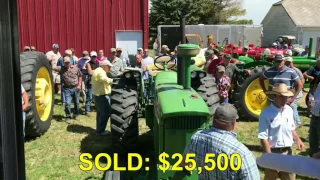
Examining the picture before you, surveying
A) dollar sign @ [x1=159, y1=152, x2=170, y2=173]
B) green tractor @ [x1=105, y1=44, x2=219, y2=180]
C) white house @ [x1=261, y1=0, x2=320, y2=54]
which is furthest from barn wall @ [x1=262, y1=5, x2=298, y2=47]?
dollar sign @ [x1=159, y1=152, x2=170, y2=173]

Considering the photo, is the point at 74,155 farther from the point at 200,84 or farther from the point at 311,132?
the point at 311,132

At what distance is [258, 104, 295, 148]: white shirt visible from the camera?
3900mm

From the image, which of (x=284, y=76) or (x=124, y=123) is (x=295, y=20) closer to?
(x=284, y=76)

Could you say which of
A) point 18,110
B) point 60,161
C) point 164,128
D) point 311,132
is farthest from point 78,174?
point 18,110

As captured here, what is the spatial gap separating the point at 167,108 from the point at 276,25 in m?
34.7

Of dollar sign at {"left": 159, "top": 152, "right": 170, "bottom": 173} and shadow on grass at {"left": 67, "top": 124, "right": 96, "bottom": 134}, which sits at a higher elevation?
dollar sign at {"left": 159, "top": 152, "right": 170, "bottom": 173}

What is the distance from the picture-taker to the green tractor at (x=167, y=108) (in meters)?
3.92

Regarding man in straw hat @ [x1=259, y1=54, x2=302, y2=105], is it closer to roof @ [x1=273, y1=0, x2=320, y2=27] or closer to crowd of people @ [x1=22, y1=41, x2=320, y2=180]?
crowd of people @ [x1=22, y1=41, x2=320, y2=180]

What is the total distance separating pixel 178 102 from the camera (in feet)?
13.3

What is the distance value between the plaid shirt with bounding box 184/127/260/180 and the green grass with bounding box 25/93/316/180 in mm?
2695

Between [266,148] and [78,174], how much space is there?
8.72ft

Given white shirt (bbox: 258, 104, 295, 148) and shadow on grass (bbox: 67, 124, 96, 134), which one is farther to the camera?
shadow on grass (bbox: 67, 124, 96, 134)

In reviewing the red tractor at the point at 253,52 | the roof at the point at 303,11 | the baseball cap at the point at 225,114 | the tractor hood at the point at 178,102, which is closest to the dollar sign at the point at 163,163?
the tractor hood at the point at 178,102

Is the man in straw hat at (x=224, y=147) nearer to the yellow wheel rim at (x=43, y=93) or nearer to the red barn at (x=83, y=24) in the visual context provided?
the yellow wheel rim at (x=43, y=93)
